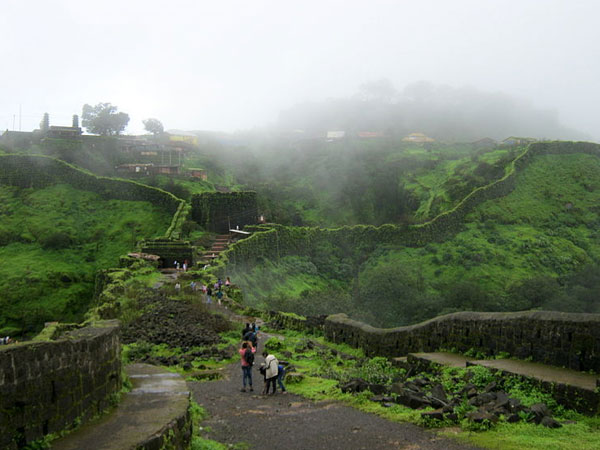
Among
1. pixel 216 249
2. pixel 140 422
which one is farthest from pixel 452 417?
pixel 216 249

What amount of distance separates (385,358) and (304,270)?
98.1ft

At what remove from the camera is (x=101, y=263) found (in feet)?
144

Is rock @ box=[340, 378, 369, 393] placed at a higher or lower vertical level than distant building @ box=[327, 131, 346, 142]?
lower

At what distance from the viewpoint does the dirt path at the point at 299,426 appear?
25.9 ft

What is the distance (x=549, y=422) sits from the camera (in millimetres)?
7738

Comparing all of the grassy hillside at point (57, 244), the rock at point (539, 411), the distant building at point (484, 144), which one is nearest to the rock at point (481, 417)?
the rock at point (539, 411)

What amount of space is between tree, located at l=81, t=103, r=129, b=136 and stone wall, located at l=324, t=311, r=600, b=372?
253 feet

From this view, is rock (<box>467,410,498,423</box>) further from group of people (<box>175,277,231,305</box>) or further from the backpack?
group of people (<box>175,277,231,305</box>)

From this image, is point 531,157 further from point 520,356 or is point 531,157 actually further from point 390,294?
point 520,356

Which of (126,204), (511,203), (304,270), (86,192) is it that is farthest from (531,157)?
(86,192)

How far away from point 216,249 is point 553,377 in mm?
33886

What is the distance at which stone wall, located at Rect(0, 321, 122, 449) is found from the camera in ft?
18.5

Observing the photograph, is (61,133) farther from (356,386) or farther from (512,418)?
(512,418)

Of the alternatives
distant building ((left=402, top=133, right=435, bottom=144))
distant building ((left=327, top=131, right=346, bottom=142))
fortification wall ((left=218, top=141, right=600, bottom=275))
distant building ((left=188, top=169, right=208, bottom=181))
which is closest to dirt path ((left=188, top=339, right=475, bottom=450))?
fortification wall ((left=218, top=141, right=600, bottom=275))
